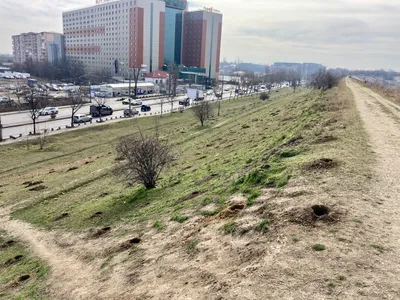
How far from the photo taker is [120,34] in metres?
125

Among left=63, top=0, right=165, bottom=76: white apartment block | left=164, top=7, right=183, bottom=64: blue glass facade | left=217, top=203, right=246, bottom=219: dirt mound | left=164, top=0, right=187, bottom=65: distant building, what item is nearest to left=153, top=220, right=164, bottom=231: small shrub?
left=217, top=203, right=246, bottom=219: dirt mound

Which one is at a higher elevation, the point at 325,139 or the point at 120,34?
the point at 120,34

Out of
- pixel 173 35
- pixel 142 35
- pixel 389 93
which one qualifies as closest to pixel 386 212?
pixel 389 93

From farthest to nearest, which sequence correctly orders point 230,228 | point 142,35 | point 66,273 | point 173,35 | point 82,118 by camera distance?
point 173,35 → point 142,35 → point 82,118 → point 66,273 → point 230,228

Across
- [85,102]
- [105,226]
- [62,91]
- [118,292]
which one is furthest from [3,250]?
[62,91]

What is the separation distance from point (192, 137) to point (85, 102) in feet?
132

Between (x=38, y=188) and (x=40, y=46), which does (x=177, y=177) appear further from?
(x=40, y=46)

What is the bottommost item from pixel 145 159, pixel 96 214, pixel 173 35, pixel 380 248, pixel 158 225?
pixel 96 214

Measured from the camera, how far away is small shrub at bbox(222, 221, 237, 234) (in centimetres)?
903

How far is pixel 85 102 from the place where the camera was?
6662 centimetres

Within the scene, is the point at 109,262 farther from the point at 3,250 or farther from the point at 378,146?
the point at 378,146

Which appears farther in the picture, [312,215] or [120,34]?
[120,34]

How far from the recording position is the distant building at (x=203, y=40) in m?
135

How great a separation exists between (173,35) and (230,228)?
134186 mm
